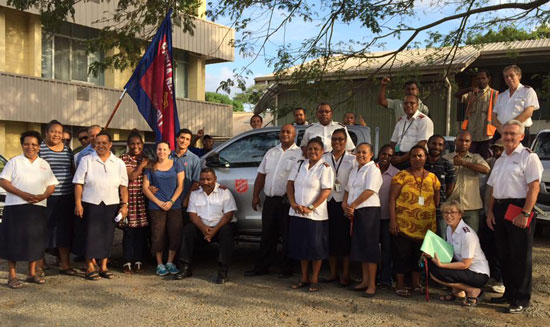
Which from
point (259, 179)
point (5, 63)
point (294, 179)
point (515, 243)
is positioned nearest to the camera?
point (515, 243)

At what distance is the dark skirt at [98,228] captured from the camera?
252 inches

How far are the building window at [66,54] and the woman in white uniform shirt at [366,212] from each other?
13736mm

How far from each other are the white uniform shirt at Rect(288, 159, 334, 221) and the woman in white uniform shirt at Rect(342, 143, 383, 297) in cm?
27

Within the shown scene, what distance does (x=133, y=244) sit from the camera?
22.6ft

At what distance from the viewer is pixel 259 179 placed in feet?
21.7

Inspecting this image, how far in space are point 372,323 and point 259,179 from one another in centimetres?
242

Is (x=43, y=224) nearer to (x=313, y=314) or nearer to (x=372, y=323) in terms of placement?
(x=313, y=314)

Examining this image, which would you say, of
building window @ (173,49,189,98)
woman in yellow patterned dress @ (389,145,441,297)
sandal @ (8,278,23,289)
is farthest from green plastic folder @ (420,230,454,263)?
building window @ (173,49,189,98)

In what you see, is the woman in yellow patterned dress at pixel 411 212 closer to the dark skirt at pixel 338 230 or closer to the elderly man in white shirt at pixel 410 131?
the dark skirt at pixel 338 230

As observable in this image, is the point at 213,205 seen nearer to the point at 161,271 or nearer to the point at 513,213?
the point at 161,271

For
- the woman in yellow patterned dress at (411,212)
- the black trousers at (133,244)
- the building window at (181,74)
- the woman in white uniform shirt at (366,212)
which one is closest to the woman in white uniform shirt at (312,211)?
the woman in white uniform shirt at (366,212)

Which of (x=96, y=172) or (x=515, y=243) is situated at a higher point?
(x=96, y=172)

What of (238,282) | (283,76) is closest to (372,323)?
(238,282)

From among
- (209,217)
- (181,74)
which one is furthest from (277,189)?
(181,74)
